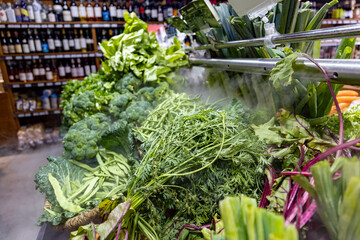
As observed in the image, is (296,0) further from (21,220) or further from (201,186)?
(21,220)

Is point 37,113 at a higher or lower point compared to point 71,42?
lower

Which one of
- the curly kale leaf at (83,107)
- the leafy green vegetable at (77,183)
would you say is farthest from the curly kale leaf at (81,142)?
the curly kale leaf at (83,107)

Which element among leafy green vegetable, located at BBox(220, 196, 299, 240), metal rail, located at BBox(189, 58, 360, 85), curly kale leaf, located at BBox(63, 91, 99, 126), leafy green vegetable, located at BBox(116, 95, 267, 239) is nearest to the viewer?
leafy green vegetable, located at BBox(220, 196, 299, 240)

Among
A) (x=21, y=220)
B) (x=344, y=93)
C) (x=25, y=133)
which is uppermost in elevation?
(x=344, y=93)

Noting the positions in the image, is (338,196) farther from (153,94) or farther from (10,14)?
(10,14)

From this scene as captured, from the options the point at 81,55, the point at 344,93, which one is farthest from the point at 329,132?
the point at 81,55

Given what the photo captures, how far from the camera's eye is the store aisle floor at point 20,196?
1359 millimetres

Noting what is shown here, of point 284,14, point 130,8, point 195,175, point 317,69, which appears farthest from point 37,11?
point 317,69

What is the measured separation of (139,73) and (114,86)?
294 millimetres

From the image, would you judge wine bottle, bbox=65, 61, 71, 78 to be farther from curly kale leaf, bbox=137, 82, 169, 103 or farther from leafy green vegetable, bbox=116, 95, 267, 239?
leafy green vegetable, bbox=116, 95, 267, 239

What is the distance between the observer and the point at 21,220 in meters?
1.58

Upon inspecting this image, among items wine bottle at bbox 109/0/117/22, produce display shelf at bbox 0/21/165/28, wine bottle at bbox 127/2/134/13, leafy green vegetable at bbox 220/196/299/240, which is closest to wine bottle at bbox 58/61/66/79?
produce display shelf at bbox 0/21/165/28

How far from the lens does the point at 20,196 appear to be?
2125 mm

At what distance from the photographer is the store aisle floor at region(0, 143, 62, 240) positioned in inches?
53.5
